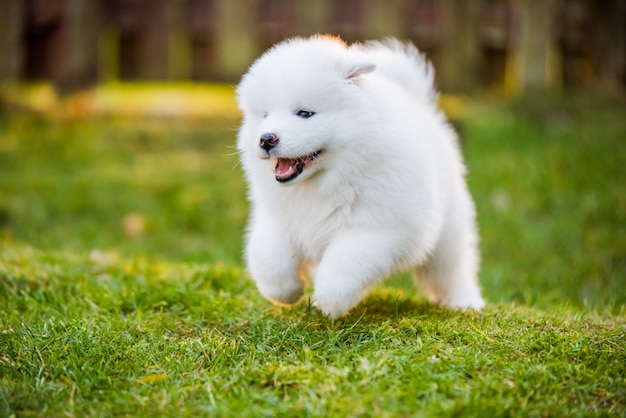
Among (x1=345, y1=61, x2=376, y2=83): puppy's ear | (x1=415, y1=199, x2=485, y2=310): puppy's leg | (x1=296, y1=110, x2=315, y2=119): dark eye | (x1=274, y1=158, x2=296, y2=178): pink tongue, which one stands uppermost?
(x1=345, y1=61, x2=376, y2=83): puppy's ear

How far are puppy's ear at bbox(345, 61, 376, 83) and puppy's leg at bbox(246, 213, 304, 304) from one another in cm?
69

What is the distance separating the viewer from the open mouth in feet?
9.71

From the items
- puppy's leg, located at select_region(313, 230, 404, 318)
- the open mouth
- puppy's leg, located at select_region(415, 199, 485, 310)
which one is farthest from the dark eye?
puppy's leg, located at select_region(415, 199, 485, 310)

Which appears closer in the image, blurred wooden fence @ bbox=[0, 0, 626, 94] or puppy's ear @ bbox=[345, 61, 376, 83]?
puppy's ear @ bbox=[345, 61, 376, 83]

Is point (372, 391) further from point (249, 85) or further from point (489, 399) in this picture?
point (249, 85)

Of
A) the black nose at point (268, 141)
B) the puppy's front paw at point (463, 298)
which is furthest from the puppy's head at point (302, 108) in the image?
the puppy's front paw at point (463, 298)

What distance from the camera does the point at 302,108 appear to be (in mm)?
2955

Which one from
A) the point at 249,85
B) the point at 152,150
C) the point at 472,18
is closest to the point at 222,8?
the point at 152,150

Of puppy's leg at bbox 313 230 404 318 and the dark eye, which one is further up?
the dark eye

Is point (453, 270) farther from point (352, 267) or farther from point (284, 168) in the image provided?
point (284, 168)

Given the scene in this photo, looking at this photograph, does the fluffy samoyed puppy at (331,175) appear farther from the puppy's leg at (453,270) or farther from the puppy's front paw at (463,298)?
the puppy's front paw at (463,298)

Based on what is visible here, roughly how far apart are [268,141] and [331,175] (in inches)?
12.3

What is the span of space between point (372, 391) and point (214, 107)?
20.9 ft

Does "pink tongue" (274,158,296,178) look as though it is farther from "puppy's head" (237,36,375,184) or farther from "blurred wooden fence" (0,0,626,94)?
"blurred wooden fence" (0,0,626,94)
